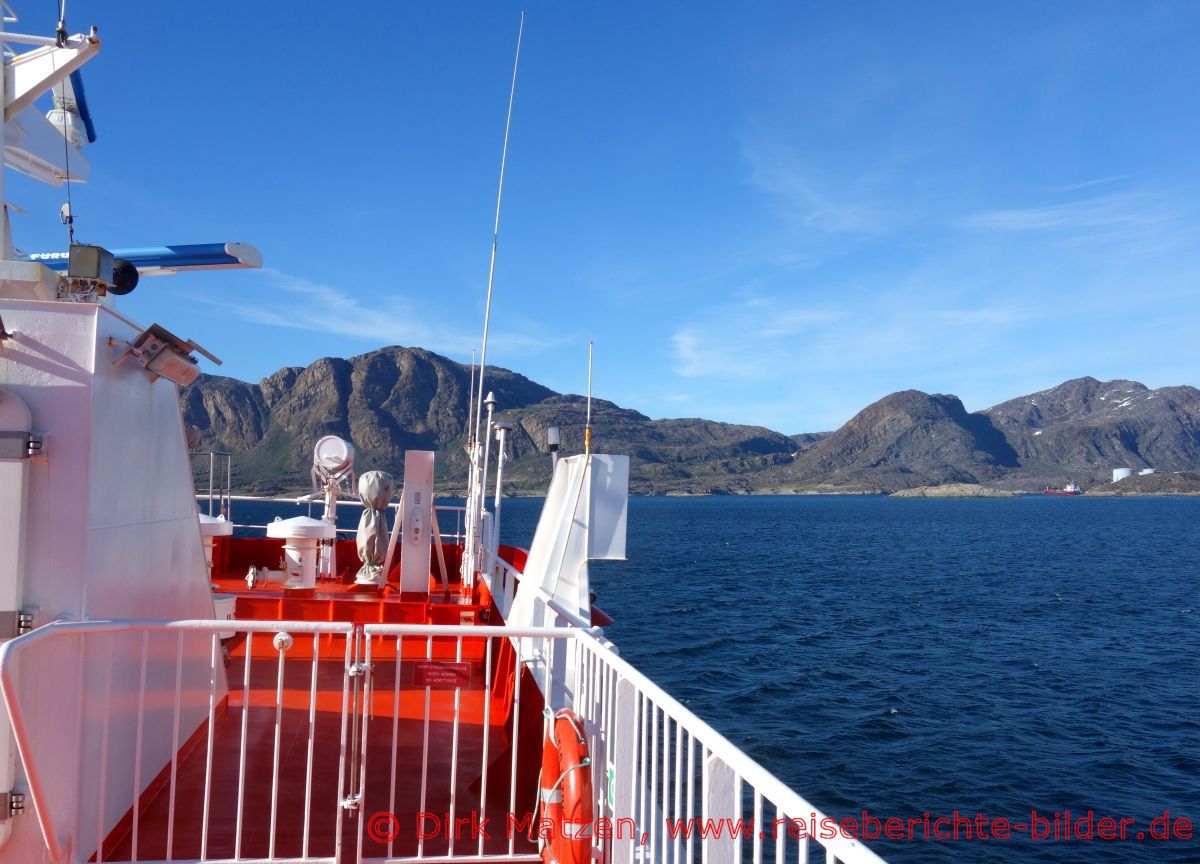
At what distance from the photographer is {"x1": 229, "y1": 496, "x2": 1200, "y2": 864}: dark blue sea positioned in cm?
1420

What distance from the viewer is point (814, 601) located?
38.2 meters

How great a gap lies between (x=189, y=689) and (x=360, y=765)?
2069 mm

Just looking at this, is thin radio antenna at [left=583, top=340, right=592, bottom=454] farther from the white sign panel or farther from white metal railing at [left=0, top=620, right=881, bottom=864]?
the white sign panel

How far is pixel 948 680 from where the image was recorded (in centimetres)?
2272

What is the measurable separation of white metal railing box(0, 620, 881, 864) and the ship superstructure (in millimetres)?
18

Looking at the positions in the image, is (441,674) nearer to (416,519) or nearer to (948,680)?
(416,519)

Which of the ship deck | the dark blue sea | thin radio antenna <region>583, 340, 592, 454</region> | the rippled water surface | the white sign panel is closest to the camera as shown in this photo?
the ship deck

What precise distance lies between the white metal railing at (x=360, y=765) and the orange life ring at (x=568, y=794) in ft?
0.42

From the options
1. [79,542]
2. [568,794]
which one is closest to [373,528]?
[79,542]

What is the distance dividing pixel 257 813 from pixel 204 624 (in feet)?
5.37

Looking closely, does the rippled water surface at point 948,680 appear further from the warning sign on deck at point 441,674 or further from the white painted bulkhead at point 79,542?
the white painted bulkhead at point 79,542

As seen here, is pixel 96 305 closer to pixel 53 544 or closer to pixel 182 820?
pixel 53 544

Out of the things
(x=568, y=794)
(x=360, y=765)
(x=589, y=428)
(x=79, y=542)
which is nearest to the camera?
(x=568, y=794)

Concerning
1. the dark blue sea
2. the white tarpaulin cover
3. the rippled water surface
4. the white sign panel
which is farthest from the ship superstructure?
the dark blue sea
